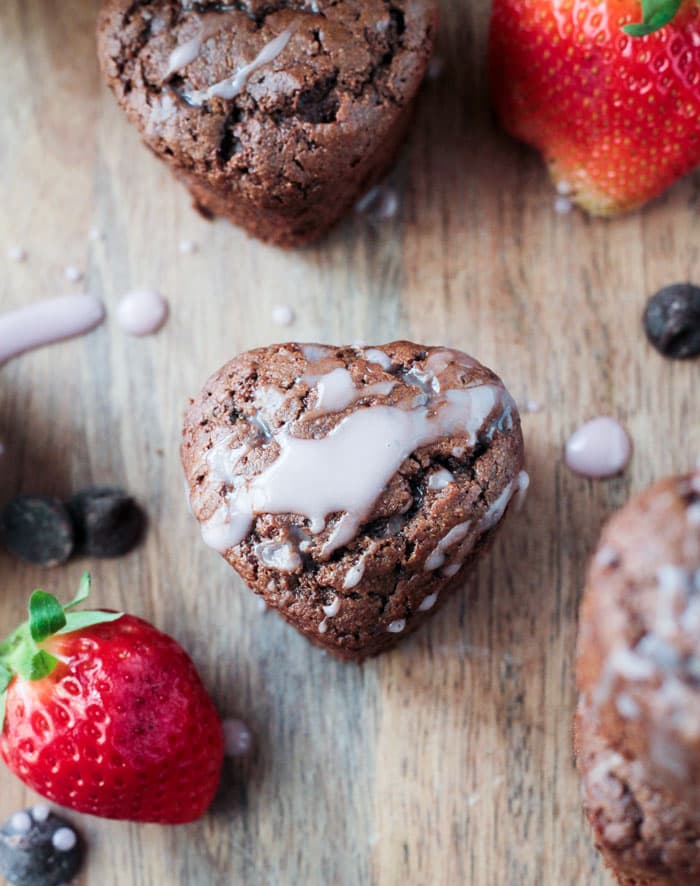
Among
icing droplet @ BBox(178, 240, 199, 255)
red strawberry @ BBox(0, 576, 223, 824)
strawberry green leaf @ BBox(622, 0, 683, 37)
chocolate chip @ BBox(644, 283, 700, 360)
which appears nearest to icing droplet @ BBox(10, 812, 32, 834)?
red strawberry @ BBox(0, 576, 223, 824)

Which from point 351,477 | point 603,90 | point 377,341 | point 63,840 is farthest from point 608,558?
point 63,840

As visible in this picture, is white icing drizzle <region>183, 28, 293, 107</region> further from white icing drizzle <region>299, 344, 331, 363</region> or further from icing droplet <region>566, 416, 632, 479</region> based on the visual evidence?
icing droplet <region>566, 416, 632, 479</region>

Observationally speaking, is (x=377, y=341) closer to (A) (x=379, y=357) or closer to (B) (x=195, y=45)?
(A) (x=379, y=357)

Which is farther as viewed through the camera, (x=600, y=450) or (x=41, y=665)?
(x=600, y=450)

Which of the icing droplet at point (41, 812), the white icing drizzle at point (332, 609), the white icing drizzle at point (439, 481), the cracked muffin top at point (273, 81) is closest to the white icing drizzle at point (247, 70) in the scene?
the cracked muffin top at point (273, 81)

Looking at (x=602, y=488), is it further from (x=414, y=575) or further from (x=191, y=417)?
(x=191, y=417)
